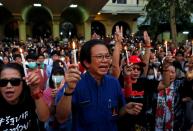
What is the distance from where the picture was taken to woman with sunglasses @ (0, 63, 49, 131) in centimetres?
338

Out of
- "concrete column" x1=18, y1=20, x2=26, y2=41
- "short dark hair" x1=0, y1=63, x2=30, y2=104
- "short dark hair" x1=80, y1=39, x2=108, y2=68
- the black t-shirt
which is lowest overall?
the black t-shirt

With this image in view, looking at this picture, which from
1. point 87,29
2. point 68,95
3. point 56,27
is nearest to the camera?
point 68,95

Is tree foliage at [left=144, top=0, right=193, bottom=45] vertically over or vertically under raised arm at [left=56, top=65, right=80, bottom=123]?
over

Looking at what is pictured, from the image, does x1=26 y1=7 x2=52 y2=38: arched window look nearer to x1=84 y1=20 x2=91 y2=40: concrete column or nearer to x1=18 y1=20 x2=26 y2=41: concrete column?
x1=18 y1=20 x2=26 y2=41: concrete column

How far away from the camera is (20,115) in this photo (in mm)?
3430

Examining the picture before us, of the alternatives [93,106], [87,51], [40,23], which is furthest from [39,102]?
[40,23]

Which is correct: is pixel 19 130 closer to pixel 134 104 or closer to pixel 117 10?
pixel 134 104

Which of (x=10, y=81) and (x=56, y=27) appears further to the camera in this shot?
(x=56, y=27)

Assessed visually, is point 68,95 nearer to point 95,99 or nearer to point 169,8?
point 95,99

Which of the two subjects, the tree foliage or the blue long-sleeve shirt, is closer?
the blue long-sleeve shirt

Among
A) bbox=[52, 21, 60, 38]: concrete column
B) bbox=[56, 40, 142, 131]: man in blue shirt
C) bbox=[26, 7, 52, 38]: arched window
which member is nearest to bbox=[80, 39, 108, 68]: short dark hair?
bbox=[56, 40, 142, 131]: man in blue shirt

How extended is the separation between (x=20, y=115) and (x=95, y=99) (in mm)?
638

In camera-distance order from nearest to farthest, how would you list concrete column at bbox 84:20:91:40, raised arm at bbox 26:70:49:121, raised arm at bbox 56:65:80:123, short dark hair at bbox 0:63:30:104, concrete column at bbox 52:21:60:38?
raised arm at bbox 56:65:80:123 < raised arm at bbox 26:70:49:121 < short dark hair at bbox 0:63:30:104 < concrete column at bbox 52:21:60:38 < concrete column at bbox 84:20:91:40

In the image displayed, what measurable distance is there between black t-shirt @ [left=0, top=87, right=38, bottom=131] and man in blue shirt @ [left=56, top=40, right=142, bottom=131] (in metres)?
0.28
